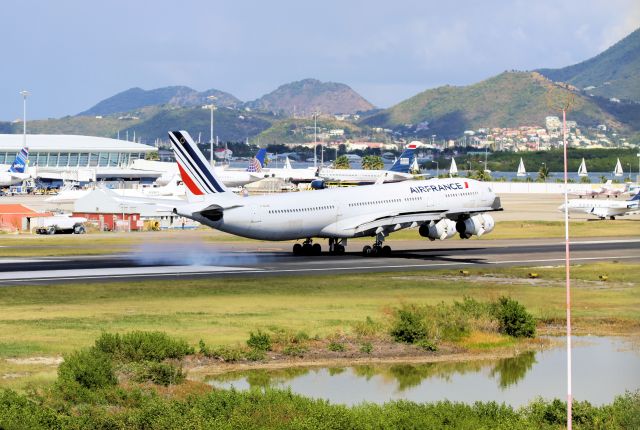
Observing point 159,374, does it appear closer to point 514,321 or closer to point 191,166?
point 514,321

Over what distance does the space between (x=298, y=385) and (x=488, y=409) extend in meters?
9.03

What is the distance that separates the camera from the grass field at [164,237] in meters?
89.8

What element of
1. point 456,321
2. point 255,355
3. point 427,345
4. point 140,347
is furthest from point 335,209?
point 140,347

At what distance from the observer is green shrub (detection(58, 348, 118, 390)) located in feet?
117

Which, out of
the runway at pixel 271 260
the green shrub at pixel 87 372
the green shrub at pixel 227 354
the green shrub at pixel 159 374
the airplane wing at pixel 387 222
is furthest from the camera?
the airplane wing at pixel 387 222

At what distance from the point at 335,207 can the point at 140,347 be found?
39192 millimetres

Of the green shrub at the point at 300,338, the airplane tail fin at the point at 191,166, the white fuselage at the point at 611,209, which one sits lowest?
the green shrub at the point at 300,338

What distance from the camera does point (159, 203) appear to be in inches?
2785

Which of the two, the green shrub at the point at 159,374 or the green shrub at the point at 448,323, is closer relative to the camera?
the green shrub at the point at 159,374

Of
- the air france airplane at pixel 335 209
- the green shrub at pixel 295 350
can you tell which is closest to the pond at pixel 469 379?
the green shrub at pixel 295 350

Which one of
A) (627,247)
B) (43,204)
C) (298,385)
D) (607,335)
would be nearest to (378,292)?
(607,335)

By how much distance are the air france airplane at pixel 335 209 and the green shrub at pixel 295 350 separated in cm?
2817

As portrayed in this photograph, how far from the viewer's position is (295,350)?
45.1 metres

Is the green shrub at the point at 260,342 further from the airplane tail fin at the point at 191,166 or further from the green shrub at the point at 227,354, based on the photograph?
the airplane tail fin at the point at 191,166
